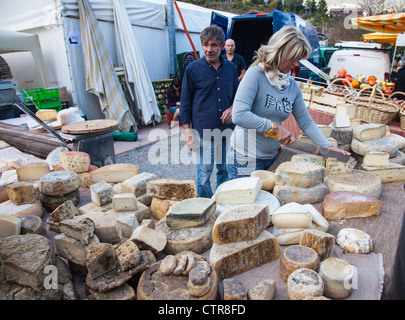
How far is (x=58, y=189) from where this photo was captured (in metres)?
1.54

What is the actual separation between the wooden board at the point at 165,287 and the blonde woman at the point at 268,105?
3.79 ft

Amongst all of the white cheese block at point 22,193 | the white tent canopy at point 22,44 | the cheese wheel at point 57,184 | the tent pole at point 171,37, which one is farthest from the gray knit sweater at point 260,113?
the tent pole at point 171,37

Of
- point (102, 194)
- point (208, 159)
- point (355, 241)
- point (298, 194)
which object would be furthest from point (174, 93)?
point (355, 241)

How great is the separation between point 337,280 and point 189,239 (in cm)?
58

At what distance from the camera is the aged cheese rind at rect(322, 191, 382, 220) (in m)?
1.41

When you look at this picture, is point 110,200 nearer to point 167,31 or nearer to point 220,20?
point 220,20

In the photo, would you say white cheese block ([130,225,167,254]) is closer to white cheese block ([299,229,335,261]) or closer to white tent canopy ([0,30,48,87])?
white cheese block ([299,229,335,261])

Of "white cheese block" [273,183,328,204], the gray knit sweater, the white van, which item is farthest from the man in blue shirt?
the white van

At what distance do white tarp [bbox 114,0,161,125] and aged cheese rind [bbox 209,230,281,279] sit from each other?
19.9ft

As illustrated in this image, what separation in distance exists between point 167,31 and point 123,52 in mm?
2130

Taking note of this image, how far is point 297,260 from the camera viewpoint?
1023 millimetres

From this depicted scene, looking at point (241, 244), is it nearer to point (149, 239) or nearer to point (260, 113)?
point (149, 239)

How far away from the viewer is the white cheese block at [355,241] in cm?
120
